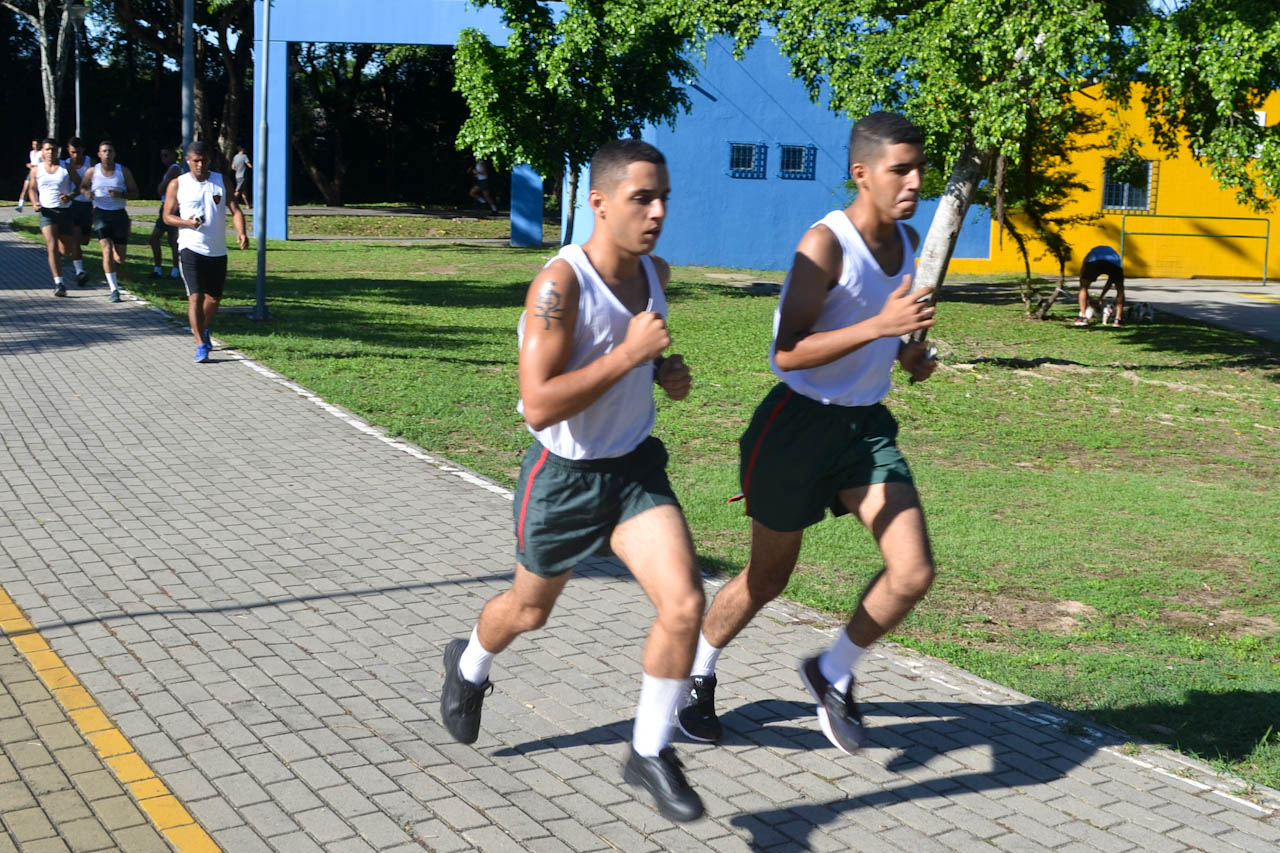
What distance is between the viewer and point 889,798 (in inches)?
168

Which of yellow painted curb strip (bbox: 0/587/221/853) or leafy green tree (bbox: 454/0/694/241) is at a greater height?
leafy green tree (bbox: 454/0/694/241)

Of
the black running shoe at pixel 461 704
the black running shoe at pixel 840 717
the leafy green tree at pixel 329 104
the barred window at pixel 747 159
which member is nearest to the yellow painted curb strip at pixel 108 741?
the black running shoe at pixel 461 704

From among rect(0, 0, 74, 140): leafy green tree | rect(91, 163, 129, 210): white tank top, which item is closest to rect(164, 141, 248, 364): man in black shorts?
rect(91, 163, 129, 210): white tank top

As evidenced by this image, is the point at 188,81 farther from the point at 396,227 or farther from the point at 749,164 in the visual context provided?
the point at 396,227

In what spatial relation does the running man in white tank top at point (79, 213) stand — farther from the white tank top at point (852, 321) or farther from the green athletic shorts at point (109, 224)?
the white tank top at point (852, 321)

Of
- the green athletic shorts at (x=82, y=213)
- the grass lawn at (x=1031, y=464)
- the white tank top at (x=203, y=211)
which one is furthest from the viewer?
the green athletic shorts at (x=82, y=213)

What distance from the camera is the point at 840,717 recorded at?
14.5ft

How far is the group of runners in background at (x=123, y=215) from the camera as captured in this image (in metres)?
11.5

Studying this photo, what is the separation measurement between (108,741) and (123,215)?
534 inches

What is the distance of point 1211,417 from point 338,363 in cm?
818

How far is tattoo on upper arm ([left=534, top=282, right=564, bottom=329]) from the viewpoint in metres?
3.71

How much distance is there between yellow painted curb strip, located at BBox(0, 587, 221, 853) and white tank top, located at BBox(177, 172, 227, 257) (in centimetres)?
624

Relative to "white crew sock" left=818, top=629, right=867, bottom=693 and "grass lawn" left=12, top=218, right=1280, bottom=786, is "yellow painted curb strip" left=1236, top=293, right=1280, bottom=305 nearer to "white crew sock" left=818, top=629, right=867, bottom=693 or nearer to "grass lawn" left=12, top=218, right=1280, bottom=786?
"grass lawn" left=12, top=218, right=1280, bottom=786

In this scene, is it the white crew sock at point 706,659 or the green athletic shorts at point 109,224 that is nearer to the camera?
the white crew sock at point 706,659
